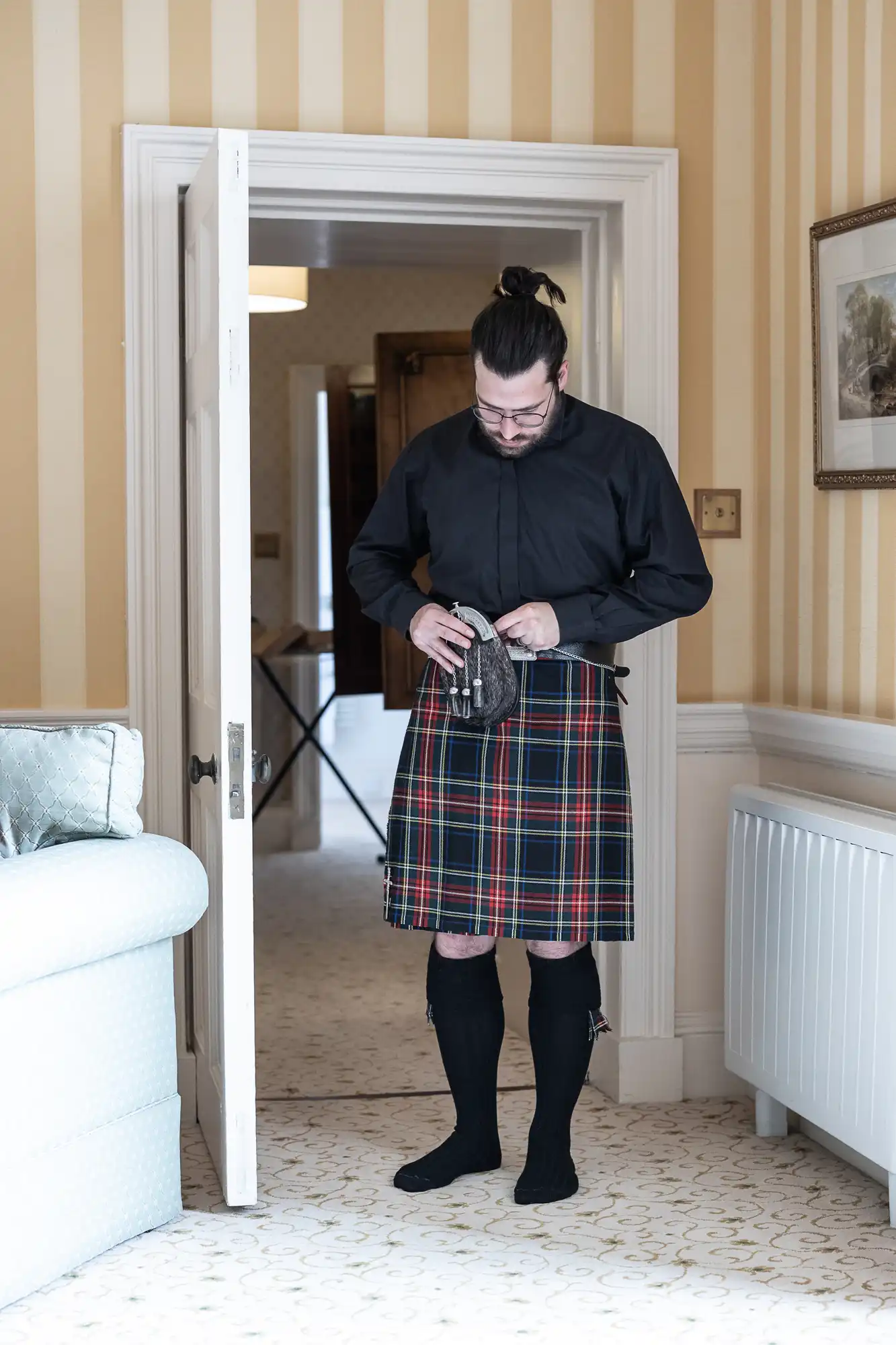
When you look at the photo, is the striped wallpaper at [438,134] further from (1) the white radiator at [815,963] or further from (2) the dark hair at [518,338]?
(2) the dark hair at [518,338]

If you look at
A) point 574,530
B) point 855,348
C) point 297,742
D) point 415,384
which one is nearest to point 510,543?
point 574,530

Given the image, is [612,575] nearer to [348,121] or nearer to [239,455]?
[239,455]

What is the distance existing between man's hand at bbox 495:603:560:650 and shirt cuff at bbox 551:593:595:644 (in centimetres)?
2

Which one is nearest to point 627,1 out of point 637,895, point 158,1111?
point 637,895

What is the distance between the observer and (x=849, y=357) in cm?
282

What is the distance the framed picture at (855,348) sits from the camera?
2.68 m

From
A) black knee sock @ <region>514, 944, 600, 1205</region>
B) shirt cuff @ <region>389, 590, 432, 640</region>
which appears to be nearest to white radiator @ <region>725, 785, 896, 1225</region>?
black knee sock @ <region>514, 944, 600, 1205</region>

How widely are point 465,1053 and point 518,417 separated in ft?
3.73

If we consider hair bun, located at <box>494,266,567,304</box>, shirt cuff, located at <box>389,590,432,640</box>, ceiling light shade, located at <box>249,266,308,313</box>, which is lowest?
shirt cuff, located at <box>389,590,432,640</box>

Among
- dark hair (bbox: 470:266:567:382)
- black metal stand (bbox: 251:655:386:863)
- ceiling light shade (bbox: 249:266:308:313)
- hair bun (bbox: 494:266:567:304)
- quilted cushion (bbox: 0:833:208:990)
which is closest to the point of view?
quilted cushion (bbox: 0:833:208:990)

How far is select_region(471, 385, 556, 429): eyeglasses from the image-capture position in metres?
2.54

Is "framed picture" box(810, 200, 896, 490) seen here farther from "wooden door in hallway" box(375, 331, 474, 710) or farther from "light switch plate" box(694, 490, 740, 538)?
"wooden door in hallway" box(375, 331, 474, 710)

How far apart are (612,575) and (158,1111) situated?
4.01 ft

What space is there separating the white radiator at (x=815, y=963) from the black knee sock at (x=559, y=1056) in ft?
1.31
